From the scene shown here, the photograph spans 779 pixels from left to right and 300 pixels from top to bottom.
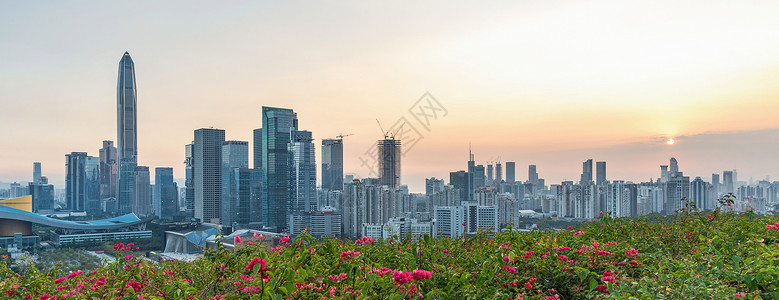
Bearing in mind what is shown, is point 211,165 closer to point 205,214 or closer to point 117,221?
point 205,214

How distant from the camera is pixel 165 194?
90.9m

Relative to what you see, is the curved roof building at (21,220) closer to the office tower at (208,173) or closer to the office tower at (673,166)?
the office tower at (208,173)

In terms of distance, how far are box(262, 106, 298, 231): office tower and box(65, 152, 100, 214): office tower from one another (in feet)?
134

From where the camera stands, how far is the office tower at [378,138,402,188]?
52638mm

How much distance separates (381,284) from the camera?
2.16 meters

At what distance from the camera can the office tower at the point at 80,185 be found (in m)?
92.8

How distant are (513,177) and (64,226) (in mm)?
67206

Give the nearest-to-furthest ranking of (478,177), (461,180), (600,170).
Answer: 1. (461,180)
2. (600,170)
3. (478,177)

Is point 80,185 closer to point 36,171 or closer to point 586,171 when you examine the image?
point 36,171

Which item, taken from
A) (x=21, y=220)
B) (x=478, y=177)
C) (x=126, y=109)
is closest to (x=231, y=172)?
(x=21, y=220)

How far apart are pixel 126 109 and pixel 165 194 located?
39.1 metres

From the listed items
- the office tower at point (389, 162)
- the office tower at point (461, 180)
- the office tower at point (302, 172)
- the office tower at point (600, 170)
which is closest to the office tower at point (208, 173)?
the office tower at point (302, 172)

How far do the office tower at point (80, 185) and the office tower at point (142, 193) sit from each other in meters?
8.55

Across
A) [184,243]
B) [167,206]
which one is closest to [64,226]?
[184,243]
